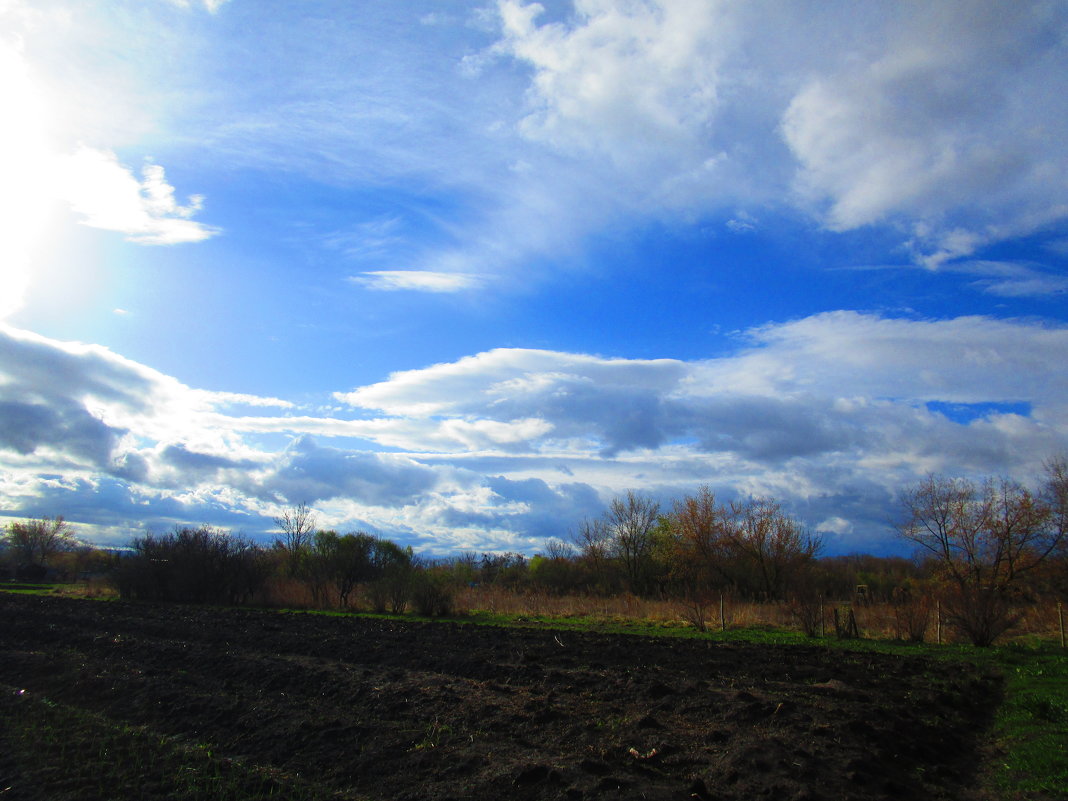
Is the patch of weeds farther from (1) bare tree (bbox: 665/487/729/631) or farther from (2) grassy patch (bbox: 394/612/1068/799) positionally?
(1) bare tree (bbox: 665/487/729/631)

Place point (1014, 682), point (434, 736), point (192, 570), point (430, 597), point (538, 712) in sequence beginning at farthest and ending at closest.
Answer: point (192, 570) → point (430, 597) → point (1014, 682) → point (538, 712) → point (434, 736)

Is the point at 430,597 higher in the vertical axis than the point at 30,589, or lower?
higher

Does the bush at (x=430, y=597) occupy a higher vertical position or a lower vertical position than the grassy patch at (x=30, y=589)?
higher

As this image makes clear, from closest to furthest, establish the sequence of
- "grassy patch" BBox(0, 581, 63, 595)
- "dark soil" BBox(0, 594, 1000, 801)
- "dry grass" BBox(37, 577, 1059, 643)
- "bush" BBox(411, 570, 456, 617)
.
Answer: "dark soil" BBox(0, 594, 1000, 801), "dry grass" BBox(37, 577, 1059, 643), "bush" BBox(411, 570, 456, 617), "grassy patch" BBox(0, 581, 63, 595)

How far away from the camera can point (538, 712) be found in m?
9.15

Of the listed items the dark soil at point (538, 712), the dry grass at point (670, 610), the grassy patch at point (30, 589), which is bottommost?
the grassy patch at point (30, 589)

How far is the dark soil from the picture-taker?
6.81 m

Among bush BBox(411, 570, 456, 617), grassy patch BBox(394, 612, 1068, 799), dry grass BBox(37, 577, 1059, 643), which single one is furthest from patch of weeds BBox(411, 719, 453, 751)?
bush BBox(411, 570, 456, 617)

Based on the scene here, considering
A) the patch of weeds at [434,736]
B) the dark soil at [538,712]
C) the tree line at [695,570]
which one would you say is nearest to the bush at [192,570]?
the tree line at [695,570]

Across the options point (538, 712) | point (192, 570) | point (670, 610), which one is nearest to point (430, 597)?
point (670, 610)

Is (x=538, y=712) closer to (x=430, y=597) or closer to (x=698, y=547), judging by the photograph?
(x=430, y=597)

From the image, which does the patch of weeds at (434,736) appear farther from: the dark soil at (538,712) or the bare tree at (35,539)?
the bare tree at (35,539)

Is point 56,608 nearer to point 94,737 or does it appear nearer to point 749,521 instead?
point 94,737

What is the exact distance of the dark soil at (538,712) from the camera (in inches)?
268
